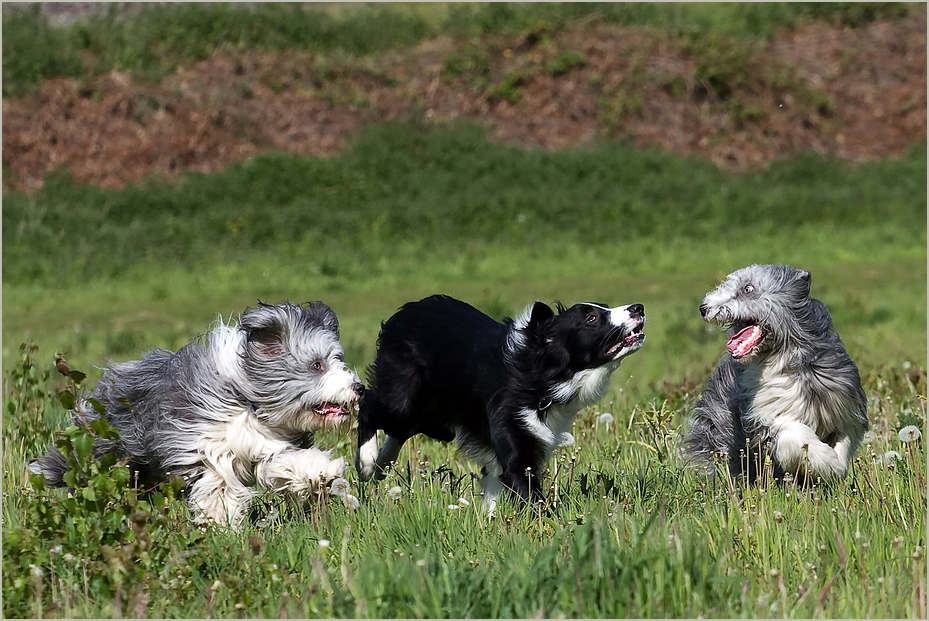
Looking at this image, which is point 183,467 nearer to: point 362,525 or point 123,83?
point 362,525

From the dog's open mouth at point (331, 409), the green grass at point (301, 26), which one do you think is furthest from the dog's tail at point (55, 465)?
the green grass at point (301, 26)

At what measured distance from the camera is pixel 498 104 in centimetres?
2352

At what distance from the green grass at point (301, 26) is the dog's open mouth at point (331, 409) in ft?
59.7

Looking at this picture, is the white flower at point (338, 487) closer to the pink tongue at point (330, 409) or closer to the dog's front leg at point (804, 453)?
the pink tongue at point (330, 409)

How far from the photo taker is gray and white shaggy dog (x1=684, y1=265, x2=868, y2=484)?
19.5 feet

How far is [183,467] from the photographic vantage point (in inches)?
228

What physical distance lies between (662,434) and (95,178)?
52.4ft

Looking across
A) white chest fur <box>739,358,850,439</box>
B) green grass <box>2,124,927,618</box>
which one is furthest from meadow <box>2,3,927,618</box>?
white chest fur <box>739,358,850,439</box>

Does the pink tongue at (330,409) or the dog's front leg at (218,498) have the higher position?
the pink tongue at (330,409)

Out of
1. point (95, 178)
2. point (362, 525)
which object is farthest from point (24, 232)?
point (362, 525)

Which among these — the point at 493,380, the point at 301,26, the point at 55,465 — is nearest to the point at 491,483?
the point at 493,380

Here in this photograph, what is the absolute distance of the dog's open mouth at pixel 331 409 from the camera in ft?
19.1

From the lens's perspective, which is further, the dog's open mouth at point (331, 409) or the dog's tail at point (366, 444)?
the dog's tail at point (366, 444)

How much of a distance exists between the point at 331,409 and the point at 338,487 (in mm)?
378
